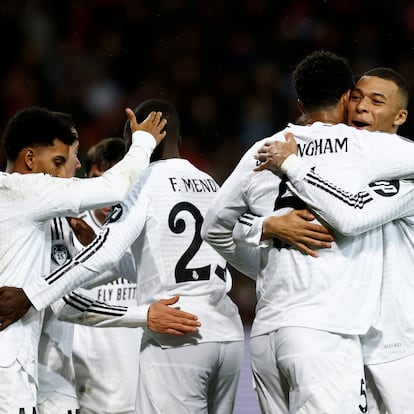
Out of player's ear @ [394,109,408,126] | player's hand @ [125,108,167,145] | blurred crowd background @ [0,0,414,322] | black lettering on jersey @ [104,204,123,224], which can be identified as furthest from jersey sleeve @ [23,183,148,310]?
blurred crowd background @ [0,0,414,322]

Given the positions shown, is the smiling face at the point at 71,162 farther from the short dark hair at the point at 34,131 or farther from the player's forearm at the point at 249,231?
the player's forearm at the point at 249,231

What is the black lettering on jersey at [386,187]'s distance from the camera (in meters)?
3.53

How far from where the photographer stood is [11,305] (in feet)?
11.7

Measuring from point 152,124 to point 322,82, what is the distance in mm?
822

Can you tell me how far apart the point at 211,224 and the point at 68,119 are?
829mm

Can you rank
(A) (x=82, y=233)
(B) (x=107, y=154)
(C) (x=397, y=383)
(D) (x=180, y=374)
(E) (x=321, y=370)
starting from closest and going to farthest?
(E) (x=321, y=370) < (C) (x=397, y=383) < (D) (x=180, y=374) < (A) (x=82, y=233) < (B) (x=107, y=154)

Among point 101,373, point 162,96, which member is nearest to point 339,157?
point 101,373

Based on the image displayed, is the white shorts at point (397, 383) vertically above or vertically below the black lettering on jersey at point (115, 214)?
below

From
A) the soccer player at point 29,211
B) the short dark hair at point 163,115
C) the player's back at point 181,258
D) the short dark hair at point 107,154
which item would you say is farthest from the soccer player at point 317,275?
the short dark hair at point 107,154

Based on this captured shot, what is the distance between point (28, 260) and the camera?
3686 millimetres

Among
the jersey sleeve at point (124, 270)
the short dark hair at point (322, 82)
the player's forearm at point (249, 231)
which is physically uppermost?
the short dark hair at point (322, 82)

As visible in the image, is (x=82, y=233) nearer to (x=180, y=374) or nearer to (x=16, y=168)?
(x=16, y=168)

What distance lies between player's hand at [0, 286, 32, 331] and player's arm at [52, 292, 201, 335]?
0.33m

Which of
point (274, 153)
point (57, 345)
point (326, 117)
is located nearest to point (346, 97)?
point (326, 117)
